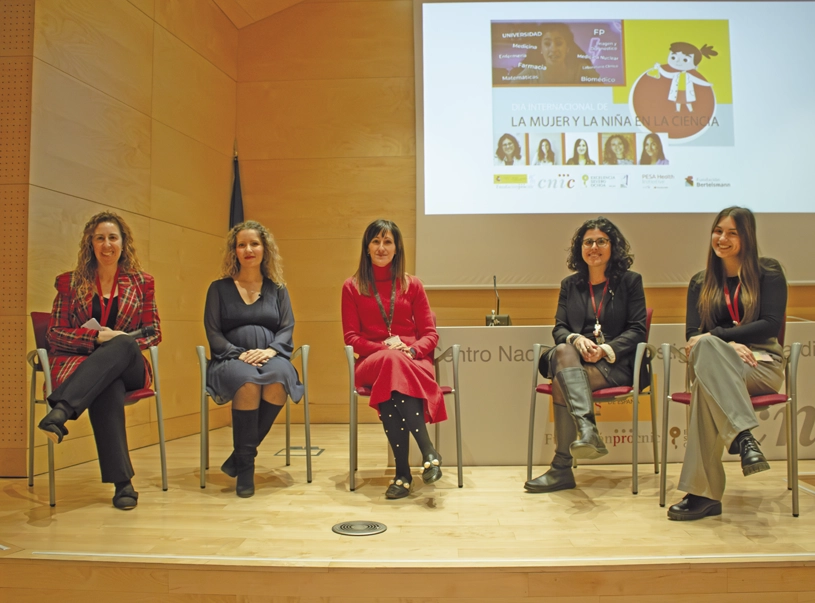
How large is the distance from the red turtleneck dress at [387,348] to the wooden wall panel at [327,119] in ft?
7.06

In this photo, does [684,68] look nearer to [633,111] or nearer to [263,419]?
[633,111]

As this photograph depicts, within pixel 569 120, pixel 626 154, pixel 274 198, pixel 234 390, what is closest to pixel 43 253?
pixel 234 390

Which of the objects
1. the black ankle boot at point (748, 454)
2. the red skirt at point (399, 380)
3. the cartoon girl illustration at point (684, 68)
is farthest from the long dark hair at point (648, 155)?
the black ankle boot at point (748, 454)

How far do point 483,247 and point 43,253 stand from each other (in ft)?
9.36

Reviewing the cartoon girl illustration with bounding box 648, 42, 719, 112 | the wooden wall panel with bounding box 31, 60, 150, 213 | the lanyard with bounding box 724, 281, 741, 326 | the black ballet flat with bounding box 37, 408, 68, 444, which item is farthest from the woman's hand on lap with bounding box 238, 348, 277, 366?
the cartoon girl illustration with bounding box 648, 42, 719, 112

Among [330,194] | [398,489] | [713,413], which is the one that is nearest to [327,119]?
[330,194]

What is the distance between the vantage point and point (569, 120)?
4.55m

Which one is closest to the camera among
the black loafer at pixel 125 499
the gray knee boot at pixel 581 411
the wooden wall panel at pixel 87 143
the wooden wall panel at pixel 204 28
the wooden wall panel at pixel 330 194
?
the gray knee boot at pixel 581 411

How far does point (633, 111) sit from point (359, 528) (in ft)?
12.2

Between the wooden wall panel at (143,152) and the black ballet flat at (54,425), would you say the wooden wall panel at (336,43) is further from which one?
the black ballet flat at (54,425)

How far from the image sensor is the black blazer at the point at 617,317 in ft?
8.98

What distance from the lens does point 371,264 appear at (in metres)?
3.07

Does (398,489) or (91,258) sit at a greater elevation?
(91,258)

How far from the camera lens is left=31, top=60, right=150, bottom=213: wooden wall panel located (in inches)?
124
